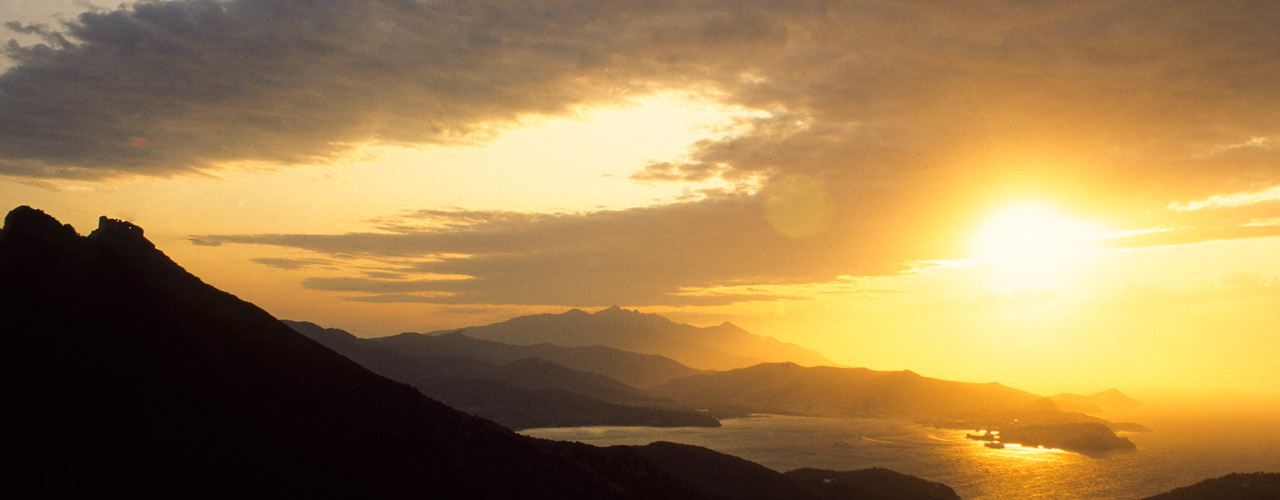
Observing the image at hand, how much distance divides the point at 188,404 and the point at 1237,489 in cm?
14765

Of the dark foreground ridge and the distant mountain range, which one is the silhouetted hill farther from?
the dark foreground ridge

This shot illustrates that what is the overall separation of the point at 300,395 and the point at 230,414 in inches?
315

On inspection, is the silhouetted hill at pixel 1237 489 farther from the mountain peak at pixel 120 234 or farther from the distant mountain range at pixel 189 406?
the mountain peak at pixel 120 234

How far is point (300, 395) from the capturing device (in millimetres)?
62312

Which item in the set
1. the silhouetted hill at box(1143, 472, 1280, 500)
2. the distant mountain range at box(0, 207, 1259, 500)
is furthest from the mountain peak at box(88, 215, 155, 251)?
the silhouetted hill at box(1143, 472, 1280, 500)

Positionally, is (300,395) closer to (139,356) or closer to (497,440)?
(139,356)

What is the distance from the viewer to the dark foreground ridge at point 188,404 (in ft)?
151

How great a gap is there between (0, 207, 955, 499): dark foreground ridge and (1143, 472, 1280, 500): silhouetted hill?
103833 millimetres

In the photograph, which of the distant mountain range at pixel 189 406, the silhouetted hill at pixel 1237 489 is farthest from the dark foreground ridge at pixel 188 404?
the silhouetted hill at pixel 1237 489

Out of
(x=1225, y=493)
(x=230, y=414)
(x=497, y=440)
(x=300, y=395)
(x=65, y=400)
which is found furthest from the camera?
(x=1225, y=493)

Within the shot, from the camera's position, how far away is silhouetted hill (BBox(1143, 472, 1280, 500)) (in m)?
110

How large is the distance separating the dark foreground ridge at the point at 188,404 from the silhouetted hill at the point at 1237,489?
104 meters

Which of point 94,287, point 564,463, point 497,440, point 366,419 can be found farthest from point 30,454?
point 564,463

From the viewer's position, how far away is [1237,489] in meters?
113
